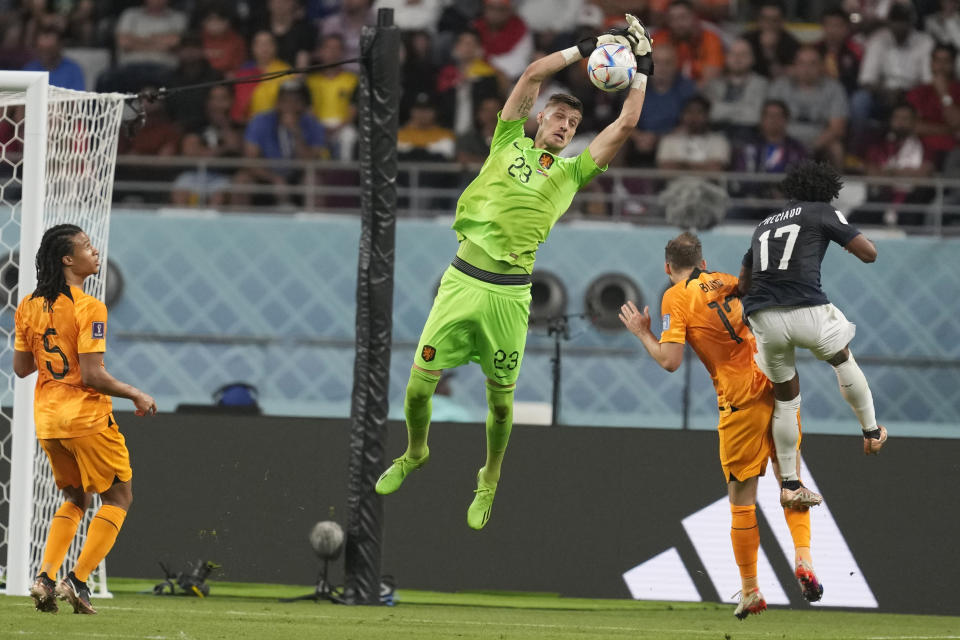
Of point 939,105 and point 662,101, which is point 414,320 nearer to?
point 662,101

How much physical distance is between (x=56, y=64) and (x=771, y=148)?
7336mm

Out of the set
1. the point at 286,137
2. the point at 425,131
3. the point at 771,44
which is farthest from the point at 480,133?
the point at 771,44

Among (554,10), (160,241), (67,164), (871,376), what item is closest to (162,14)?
(160,241)

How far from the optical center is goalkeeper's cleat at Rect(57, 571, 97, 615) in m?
7.93

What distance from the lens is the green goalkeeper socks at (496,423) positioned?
8.07 meters

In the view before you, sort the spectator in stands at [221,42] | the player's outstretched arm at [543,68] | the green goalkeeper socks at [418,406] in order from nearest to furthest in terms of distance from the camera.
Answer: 1. the player's outstretched arm at [543,68]
2. the green goalkeeper socks at [418,406]
3. the spectator in stands at [221,42]

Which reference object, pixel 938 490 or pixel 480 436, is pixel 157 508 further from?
pixel 938 490

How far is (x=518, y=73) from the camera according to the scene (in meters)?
14.7

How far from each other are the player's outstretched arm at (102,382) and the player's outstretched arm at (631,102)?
2.75 m

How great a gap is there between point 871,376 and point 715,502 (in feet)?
8.06

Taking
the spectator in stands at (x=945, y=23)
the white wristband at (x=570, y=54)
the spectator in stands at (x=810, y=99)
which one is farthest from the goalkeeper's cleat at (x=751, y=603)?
the spectator in stands at (x=945, y=23)

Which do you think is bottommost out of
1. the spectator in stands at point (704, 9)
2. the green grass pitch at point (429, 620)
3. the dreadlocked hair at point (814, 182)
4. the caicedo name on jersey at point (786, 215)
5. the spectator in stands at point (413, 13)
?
the green grass pitch at point (429, 620)

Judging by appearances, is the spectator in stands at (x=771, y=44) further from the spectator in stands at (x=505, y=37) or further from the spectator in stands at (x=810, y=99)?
the spectator in stands at (x=505, y=37)

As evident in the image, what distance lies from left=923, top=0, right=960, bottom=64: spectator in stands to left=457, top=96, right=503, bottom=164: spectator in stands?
175 inches
